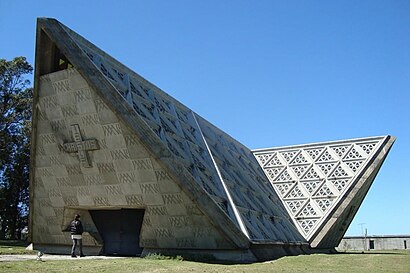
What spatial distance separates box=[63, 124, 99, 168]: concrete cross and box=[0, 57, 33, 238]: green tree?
20072 mm

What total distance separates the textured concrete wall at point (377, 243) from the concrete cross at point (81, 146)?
127 ft

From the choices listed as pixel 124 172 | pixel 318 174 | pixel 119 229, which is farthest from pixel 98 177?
pixel 318 174

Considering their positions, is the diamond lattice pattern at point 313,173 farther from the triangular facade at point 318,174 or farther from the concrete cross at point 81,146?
the concrete cross at point 81,146

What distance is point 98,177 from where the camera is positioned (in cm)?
1700

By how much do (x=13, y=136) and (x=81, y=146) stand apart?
21.4 meters

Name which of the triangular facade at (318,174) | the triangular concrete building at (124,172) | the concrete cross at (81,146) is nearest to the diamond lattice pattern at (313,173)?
the triangular facade at (318,174)

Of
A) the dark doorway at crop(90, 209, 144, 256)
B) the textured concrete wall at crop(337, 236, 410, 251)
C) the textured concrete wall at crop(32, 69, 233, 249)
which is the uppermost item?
the textured concrete wall at crop(32, 69, 233, 249)

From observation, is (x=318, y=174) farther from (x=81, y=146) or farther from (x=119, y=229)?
(x=81, y=146)

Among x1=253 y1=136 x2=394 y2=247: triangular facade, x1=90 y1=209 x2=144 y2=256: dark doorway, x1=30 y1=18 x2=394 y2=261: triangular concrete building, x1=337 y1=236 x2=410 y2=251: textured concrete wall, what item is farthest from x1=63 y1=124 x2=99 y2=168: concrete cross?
x1=337 y1=236 x2=410 y2=251: textured concrete wall

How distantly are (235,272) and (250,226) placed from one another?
658 centimetres

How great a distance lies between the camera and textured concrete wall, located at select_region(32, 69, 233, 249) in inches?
618

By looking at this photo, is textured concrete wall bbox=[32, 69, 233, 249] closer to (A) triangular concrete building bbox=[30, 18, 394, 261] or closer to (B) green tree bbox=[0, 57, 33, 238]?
(A) triangular concrete building bbox=[30, 18, 394, 261]

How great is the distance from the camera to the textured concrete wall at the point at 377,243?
49.7 meters

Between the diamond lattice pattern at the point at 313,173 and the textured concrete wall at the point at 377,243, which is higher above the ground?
the diamond lattice pattern at the point at 313,173
